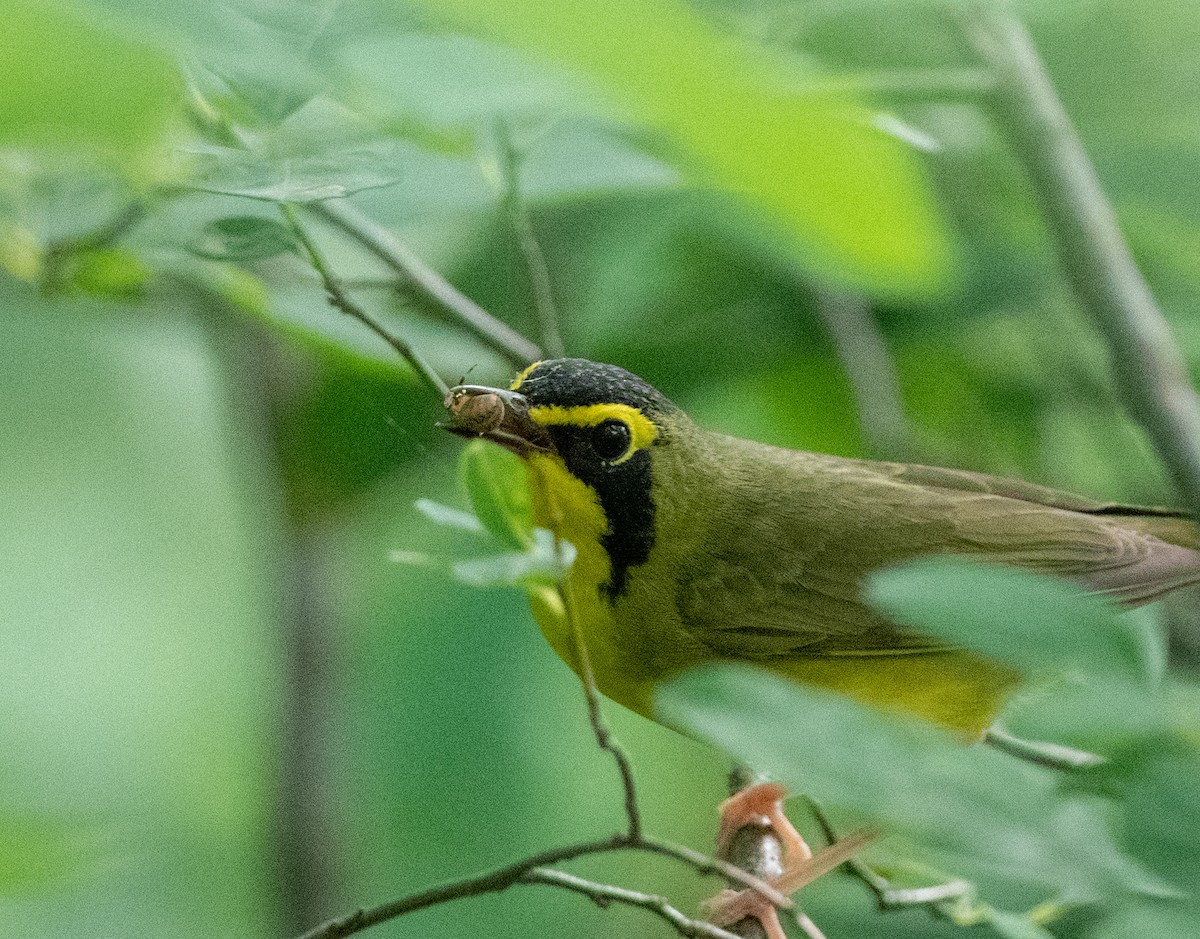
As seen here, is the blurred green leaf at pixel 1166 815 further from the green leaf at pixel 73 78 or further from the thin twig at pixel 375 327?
the thin twig at pixel 375 327

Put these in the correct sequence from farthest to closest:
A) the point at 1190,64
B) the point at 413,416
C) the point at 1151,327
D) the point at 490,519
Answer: the point at 1190,64 → the point at 413,416 → the point at 1151,327 → the point at 490,519

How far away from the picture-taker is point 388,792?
170 inches

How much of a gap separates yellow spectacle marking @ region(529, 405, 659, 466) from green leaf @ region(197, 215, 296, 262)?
2.89ft

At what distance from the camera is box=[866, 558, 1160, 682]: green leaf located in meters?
1.18

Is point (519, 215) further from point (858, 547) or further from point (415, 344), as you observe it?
point (858, 547)

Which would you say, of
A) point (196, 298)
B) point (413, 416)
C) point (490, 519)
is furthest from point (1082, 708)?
point (196, 298)

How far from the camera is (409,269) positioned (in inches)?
98.6

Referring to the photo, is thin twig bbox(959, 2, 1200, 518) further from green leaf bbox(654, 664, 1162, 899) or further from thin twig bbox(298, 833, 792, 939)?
green leaf bbox(654, 664, 1162, 899)

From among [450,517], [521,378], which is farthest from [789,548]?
[450,517]

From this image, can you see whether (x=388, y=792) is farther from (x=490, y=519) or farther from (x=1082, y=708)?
(x=1082, y=708)

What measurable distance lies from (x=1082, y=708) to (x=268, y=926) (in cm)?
431

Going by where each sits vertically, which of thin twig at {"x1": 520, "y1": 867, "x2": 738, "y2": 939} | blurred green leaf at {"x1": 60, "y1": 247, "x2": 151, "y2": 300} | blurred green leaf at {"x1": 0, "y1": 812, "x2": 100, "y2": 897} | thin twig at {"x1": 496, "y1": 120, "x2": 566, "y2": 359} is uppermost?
blurred green leaf at {"x1": 60, "y1": 247, "x2": 151, "y2": 300}

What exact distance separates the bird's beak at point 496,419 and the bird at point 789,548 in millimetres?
156

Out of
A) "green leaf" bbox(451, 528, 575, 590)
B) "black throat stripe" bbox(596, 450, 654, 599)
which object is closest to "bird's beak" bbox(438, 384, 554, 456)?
"black throat stripe" bbox(596, 450, 654, 599)
